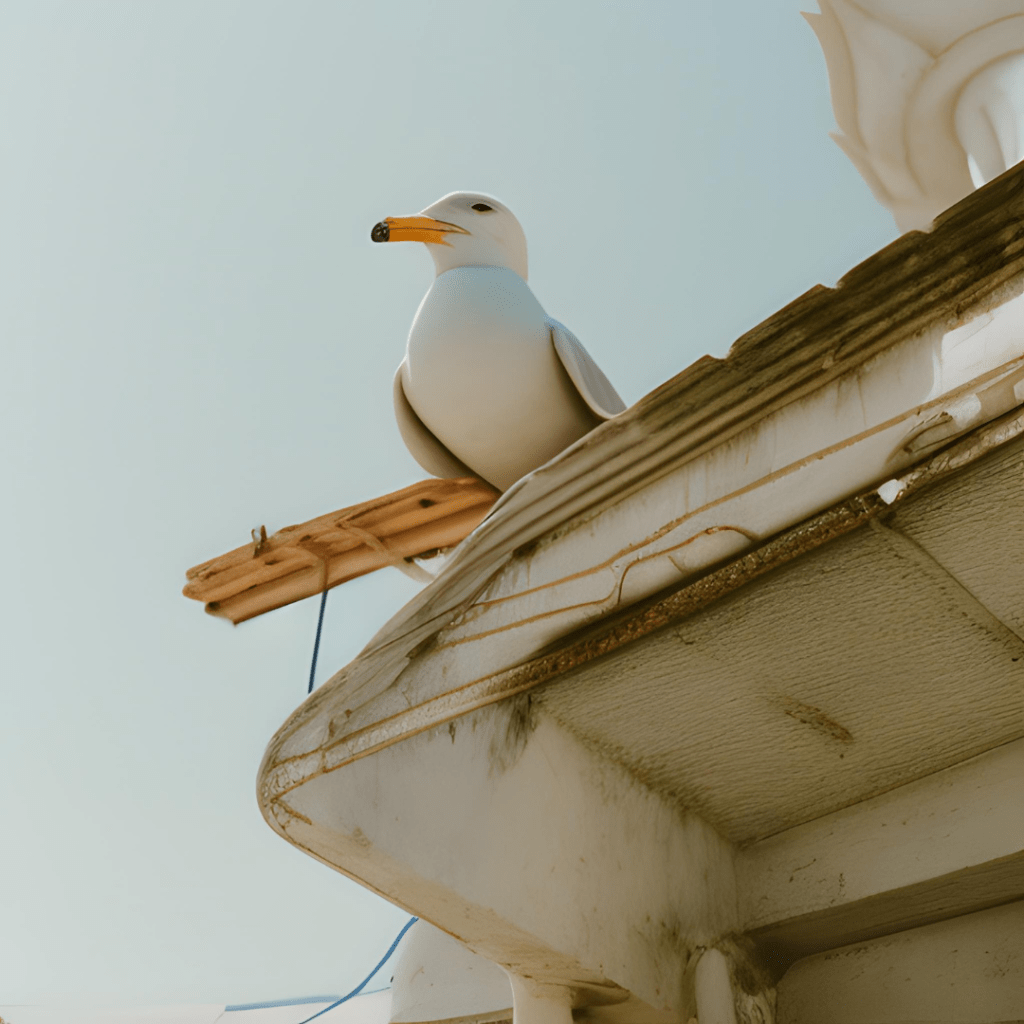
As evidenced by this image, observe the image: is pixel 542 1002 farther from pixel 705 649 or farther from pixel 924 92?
pixel 924 92

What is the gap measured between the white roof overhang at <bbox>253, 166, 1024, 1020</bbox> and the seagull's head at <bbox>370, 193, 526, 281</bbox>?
5.77 ft

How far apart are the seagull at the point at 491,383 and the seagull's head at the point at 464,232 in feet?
0.34

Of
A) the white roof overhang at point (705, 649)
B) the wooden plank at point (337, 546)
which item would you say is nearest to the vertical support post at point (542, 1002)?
the white roof overhang at point (705, 649)

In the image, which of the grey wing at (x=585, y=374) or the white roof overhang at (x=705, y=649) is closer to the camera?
the white roof overhang at (x=705, y=649)

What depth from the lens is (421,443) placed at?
333 centimetres

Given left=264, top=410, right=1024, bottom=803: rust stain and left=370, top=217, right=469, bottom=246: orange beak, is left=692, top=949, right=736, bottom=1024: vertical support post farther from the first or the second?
left=370, top=217, right=469, bottom=246: orange beak

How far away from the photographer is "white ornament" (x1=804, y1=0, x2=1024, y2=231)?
3297 mm

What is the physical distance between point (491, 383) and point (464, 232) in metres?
0.68

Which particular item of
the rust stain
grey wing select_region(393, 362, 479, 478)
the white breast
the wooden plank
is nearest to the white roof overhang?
the rust stain

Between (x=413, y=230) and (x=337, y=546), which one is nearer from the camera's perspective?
(x=337, y=546)

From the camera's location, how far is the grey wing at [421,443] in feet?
10.9

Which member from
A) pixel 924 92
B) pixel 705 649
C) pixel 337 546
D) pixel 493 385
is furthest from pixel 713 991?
pixel 924 92

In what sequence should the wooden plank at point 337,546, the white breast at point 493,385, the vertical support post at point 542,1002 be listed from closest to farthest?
the vertical support post at point 542,1002, the wooden plank at point 337,546, the white breast at point 493,385

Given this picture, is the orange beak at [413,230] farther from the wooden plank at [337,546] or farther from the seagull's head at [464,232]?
the wooden plank at [337,546]
